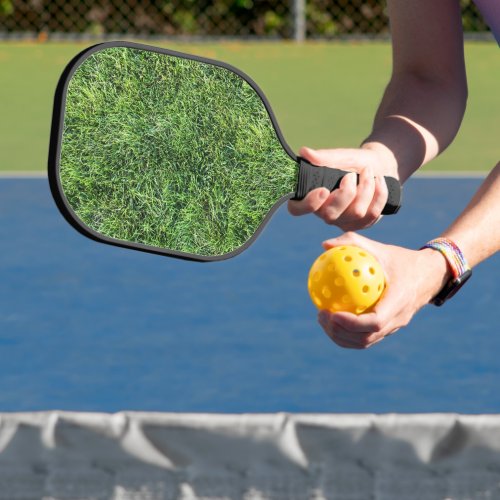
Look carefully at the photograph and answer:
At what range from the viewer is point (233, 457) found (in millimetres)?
2357

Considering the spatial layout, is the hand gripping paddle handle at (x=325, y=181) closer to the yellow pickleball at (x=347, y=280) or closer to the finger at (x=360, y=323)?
the yellow pickleball at (x=347, y=280)

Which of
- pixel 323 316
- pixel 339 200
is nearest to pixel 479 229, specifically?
pixel 339 200

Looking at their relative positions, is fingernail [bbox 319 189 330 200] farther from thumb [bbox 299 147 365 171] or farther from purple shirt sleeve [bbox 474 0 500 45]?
purple shirt sleeve [bbox 474 0 500 45]

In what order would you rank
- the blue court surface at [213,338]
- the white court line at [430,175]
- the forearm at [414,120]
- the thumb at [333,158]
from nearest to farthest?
the thumb at [333,158] < the forearm at [414,120] < the blue court surface at [213,338] < the white court line at [430,175]

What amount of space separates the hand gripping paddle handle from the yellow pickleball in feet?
0.64

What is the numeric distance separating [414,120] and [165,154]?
0.51 m

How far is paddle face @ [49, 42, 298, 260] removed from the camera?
2.19m

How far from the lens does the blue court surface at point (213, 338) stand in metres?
4.29

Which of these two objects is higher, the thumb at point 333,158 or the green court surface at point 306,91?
the thumb at point 333,158

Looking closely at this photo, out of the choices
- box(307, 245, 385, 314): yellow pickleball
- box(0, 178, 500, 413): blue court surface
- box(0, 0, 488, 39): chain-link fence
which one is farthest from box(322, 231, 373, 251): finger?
box(0, 0, 488, 39): chain-link fence

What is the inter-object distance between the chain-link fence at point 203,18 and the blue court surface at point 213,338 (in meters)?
6.97

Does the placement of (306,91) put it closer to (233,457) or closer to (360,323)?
(233,457)

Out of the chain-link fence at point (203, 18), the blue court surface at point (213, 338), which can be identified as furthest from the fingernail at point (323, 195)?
the chain-link fence at point (203, 18)

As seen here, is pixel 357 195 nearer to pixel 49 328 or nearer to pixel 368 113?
pixel 49 328
